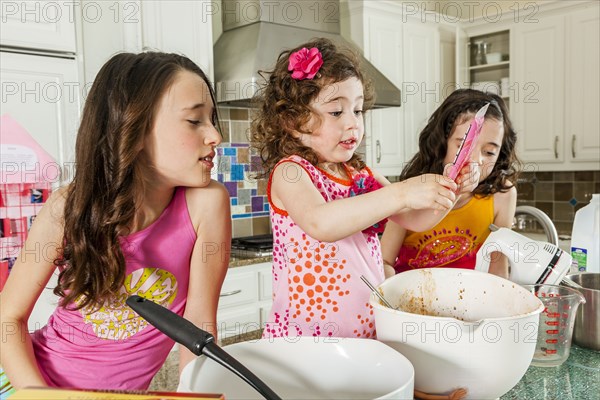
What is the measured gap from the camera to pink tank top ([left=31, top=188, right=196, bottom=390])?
1041 millimetres

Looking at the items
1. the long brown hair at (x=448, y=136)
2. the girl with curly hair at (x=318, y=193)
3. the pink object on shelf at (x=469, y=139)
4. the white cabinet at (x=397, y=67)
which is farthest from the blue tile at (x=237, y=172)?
the pink object on shelf at (x=469, y=139)

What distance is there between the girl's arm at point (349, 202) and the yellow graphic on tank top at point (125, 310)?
0.98 ft

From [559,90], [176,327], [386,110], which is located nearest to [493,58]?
[559,90]

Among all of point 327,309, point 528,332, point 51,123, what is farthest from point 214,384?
point 51,123

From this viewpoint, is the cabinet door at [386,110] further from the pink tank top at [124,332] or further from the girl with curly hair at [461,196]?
the pink tank top at [124,332]

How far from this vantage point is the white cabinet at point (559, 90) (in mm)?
3203

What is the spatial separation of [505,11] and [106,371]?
3602 mm

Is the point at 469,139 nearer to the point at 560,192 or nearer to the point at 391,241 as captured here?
the point at 391,241

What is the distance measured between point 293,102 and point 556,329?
653 millimetres

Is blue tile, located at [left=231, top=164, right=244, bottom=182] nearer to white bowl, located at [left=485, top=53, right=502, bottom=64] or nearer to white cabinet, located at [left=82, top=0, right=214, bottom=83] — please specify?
white cabinet, located at [left=82, top=0, right=214, bottom=83]

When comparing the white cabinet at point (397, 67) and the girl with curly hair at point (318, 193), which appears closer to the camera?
the girl with curly hair at point (318, 193)

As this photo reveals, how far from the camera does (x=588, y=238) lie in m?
1.27

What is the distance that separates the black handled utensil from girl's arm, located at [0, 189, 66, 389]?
518 millimetres

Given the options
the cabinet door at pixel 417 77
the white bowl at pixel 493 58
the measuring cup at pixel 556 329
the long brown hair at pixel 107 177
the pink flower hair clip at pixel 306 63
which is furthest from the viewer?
the white bowl at pixel 493 58
